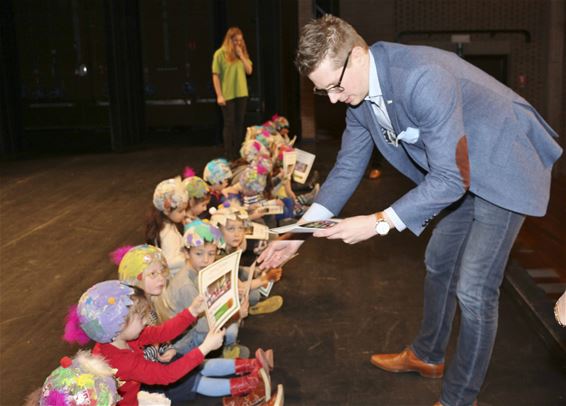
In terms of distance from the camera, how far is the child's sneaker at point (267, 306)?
13.8 ft

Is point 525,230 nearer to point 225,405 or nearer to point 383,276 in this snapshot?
point 383,276

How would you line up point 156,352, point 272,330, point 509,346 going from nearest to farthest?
1. point 156,352
2. point 509,346
3. point 272,330

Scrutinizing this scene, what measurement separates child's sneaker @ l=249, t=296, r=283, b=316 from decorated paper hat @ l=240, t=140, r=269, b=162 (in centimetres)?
157

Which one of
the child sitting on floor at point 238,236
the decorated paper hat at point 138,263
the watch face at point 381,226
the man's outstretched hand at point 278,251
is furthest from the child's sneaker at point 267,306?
the watch face at point 381,226

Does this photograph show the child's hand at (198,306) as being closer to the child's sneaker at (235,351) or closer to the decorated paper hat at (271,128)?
the child's sneaker at (235,351)

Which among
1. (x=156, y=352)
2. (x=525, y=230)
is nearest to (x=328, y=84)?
(x=156, y=352)

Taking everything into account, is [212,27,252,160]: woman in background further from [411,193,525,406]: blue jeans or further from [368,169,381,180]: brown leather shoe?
[411,193,525,406]: blue jeans

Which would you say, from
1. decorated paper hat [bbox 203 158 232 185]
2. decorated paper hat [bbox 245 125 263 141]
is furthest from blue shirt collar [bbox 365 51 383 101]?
decorated paper hat [bbox 245 125 263 141]

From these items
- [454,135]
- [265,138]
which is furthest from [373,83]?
[265,138]

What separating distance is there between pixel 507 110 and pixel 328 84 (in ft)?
2.02

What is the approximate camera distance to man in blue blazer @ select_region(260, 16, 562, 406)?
2240mm

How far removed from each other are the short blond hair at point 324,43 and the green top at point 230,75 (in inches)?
263

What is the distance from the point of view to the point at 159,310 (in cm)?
337

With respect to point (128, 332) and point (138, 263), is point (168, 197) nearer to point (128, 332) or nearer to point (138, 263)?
point (138, 263)
